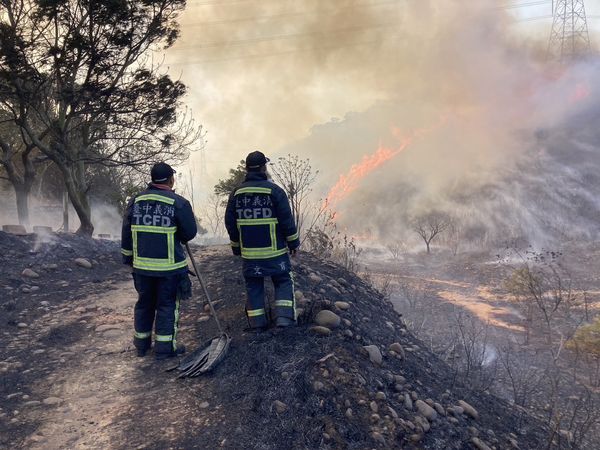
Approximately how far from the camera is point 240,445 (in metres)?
2.84

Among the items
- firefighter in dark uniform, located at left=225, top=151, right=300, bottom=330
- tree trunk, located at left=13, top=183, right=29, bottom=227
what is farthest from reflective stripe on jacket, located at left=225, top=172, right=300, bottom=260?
tree trunk, located at left=13, top=183, right=29, bottom=227

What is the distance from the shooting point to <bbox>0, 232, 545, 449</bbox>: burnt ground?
296 cm

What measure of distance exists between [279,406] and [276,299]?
4.27 feet

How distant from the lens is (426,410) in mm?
3350

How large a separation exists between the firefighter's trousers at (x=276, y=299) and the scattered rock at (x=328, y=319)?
0.30 m

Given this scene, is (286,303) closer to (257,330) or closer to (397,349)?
(257,330)

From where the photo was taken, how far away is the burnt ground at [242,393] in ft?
9.73

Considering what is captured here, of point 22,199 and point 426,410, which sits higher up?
point 22,199

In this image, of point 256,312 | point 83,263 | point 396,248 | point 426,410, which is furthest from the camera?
point 396,248

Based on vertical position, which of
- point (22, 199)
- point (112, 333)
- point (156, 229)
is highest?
point (22, 199)

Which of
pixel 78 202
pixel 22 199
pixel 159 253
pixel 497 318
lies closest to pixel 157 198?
pixel 159 253

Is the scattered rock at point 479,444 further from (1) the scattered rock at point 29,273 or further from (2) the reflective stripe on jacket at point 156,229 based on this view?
(1) the scattered rock at point 29,273

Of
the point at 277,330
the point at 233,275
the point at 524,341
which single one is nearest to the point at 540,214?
the point at 524,341

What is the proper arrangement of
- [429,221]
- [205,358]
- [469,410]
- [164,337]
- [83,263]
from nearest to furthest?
[469,410], [205,358], [164,337], [83,263], [429,221]
